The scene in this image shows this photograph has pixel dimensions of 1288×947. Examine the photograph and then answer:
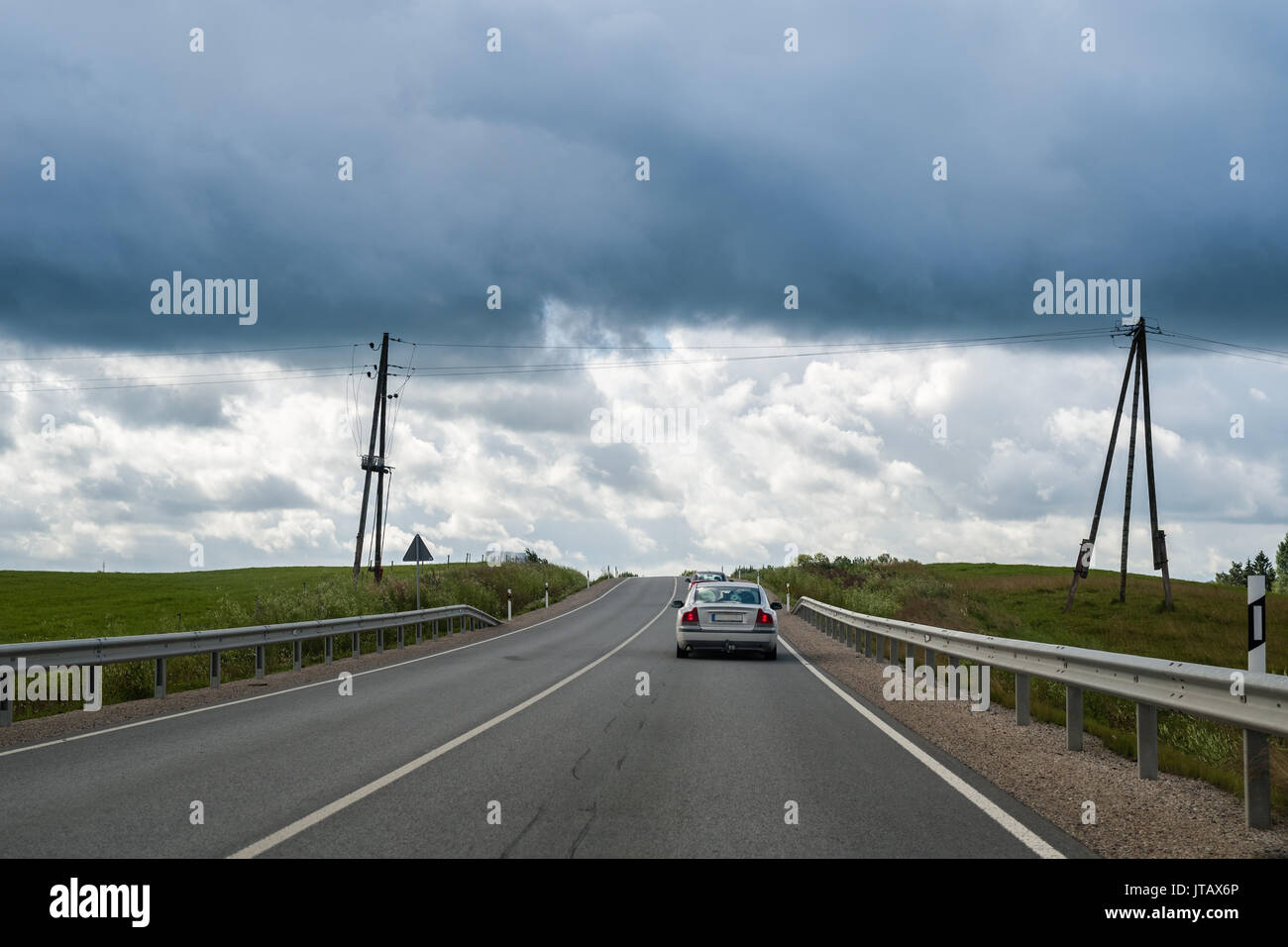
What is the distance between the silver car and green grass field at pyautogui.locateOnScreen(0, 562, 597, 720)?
25.8 feet

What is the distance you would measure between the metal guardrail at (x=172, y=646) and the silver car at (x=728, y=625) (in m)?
6.70

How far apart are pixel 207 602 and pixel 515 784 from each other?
42146 mm

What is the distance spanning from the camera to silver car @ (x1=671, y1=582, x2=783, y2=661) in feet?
66.4

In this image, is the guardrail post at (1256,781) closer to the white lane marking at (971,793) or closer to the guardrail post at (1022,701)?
the white lane marking at (971,793)

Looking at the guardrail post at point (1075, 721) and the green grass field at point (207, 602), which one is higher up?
the guardrail post at point (1075, 721)

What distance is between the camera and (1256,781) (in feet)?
21.9

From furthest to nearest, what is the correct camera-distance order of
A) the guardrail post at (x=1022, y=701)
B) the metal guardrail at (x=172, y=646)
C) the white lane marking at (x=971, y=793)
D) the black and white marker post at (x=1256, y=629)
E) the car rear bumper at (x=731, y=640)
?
1. the car rear bumper at (x=731, y=640)
2. the metal guardrail at (x=172, y=646)
3. the guardrail post at (x=1022, y=701)
4. the black and white marker post at (x=1256, y=629)
5. the white lane marking at (x=971, y=793)

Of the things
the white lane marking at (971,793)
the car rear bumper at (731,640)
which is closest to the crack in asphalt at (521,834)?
the white lane marking at (971,793)

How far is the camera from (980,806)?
7180mm

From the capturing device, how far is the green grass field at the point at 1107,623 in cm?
1055
